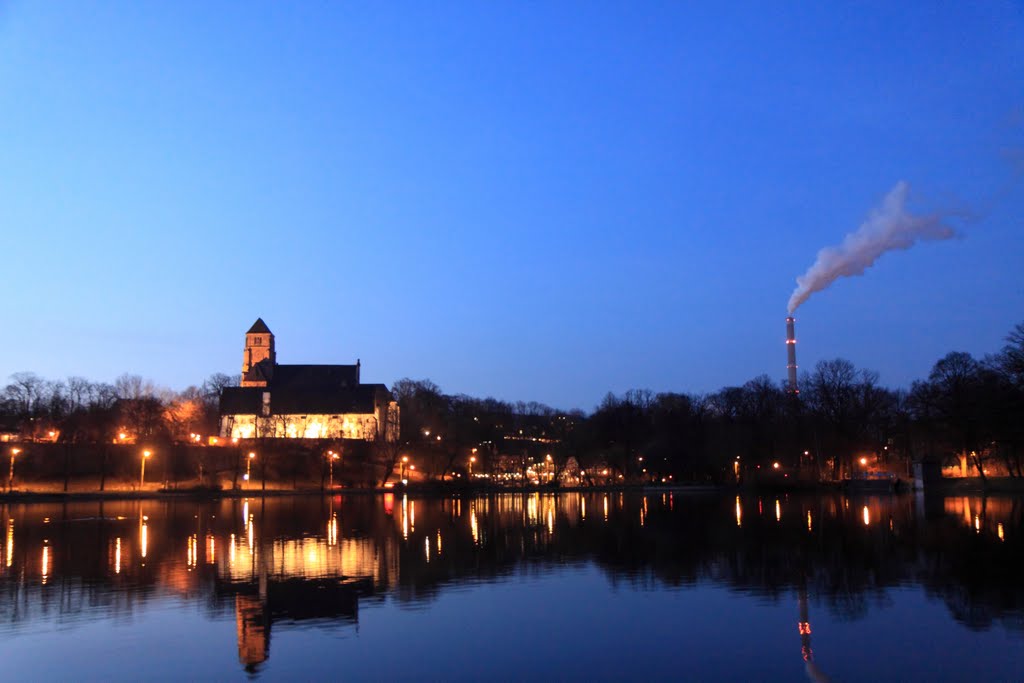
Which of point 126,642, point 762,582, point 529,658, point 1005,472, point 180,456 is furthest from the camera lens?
point 180,456

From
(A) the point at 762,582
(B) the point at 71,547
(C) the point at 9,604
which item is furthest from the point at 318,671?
(B) the point at 71,547

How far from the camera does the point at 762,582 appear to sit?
20.6 meters

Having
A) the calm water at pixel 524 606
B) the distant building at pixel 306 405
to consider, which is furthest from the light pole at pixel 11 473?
the calm water at pixel 524 606

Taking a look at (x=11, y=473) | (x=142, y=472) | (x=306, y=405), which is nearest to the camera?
(x=11, y=473)

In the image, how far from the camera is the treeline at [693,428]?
74931 mm

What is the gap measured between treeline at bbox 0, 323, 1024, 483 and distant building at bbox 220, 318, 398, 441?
18.2 ft

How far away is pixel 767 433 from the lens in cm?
9525

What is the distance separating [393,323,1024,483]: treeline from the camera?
72.5 m

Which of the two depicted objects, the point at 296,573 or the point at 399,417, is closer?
the point at 296,573

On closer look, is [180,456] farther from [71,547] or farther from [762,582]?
[762,582]

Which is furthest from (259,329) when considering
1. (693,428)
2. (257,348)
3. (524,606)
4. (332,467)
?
(524,606)

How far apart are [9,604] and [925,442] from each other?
259 feet

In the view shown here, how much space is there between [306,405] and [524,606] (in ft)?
400

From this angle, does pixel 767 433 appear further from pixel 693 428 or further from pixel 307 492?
pixel 307 492
